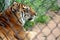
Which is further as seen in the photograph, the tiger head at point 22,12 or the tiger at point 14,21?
the tiger head at point 22,12

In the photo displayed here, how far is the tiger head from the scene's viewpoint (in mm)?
3872

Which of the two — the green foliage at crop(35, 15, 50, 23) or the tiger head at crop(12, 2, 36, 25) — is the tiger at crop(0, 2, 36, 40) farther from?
the green foliage at crop(35, 15, 50, 23)

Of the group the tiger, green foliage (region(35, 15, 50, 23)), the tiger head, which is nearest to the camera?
the tiger

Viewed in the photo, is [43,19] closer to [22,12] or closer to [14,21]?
[22,12]

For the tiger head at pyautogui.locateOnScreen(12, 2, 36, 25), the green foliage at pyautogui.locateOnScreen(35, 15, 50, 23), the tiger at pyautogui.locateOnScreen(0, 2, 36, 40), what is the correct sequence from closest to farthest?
the tiger at pyautogui.locateOnScreen(0, 2, 36, 40), the tiger head at pyautogui.locateOnScreen(12, 2, 36, 25), the green foliage at pyautogui.locateOnScreen(35, 15, 50, 23)

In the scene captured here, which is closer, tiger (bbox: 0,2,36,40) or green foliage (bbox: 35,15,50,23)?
tiger (bbox: 0,2,36,40)

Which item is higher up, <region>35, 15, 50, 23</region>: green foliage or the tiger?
<region>35, 15, 50, 23</region>: green foliage

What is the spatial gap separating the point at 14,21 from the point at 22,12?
0.31m

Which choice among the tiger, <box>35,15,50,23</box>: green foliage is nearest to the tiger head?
the tiger

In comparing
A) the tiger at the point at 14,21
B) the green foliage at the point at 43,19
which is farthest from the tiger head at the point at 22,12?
the green foliage at the point at 43,19

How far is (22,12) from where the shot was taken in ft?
13.1

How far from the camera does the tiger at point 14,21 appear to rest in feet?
11.1

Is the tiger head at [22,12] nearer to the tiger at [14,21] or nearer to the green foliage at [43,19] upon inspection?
the tiger at [14,21]

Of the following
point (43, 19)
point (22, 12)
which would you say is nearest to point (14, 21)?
point (22, 12)
